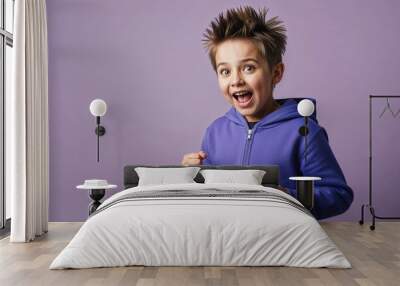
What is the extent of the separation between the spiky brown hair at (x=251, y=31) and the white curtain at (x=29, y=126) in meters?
1.92

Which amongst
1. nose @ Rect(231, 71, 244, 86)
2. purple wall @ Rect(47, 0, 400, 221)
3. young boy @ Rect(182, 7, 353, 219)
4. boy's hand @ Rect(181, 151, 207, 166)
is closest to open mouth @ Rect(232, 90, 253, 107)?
young boy @ Rect(182, 7, 353, 219)

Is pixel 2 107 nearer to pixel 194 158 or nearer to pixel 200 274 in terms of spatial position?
pixel 194 158

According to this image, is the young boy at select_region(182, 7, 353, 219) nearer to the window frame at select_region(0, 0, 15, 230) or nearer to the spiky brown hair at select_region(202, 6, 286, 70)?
the spiky brown hair at select_region(202, 6, 286, 70)

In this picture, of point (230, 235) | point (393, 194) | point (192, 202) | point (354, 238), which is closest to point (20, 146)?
point (192, 202)

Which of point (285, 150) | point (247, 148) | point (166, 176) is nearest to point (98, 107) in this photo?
point (166, 176)

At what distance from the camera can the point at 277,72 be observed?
22.5 feet

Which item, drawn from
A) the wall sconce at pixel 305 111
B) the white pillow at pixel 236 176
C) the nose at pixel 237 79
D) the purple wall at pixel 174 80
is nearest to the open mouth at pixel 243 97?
the nose at pixel 237 79

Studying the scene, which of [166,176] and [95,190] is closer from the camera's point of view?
[166,176]

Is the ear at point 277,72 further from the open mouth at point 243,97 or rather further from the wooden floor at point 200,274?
the wooden floor at point 200,274

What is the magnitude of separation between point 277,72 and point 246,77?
418mm

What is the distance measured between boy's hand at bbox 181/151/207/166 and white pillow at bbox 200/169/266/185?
643 mm

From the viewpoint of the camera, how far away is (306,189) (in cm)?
627

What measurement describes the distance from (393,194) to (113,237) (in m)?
3.96

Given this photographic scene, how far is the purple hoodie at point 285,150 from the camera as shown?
6.68m
